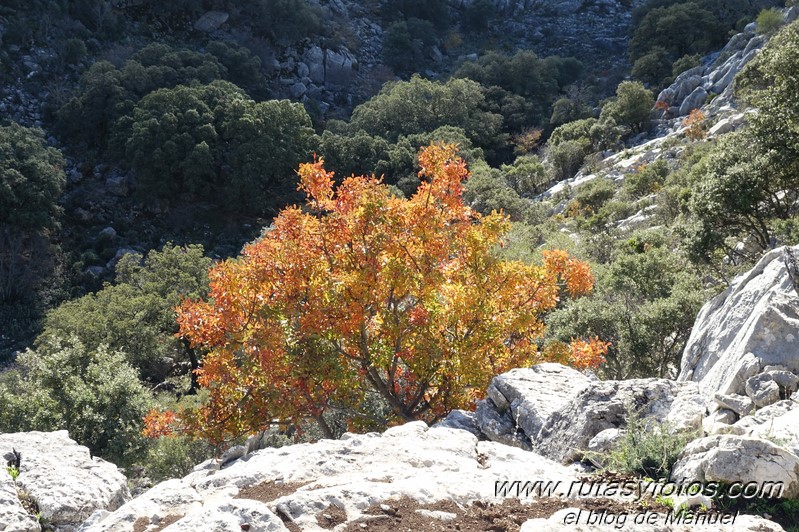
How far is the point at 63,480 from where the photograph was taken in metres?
7.77

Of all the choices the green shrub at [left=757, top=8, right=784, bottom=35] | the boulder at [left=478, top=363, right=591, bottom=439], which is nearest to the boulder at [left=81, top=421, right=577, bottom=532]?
the boulder at [left=478, top=363, right=591, bottom=439]

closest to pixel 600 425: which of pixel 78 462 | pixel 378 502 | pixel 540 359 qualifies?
pixel 378 502

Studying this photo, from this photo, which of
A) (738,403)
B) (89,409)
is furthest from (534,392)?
(89,409)

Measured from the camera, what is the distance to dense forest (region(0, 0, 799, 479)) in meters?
10.3

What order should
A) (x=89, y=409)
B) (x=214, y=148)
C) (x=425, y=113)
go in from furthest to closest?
(x=425, y=113) < (x=214, y=148) < (x=89, y=409)

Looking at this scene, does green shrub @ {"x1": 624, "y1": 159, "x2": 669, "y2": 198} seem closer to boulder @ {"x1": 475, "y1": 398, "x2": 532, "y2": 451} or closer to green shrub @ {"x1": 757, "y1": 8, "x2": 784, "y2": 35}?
green shrub @ {"x1": 757, "y1": 8, "x2": 784, "y2": 35}

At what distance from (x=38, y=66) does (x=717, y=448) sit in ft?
186

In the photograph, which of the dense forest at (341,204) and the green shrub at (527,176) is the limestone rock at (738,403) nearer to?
the dense forest at (341,204)

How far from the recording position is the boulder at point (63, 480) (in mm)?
7364

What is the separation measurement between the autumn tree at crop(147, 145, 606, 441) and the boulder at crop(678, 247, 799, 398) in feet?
8.40

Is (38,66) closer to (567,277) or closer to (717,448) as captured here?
(567,277)

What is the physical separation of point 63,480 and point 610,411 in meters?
6.22

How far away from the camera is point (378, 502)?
5.64m

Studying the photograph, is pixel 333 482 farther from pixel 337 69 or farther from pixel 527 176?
pixel 337 69
